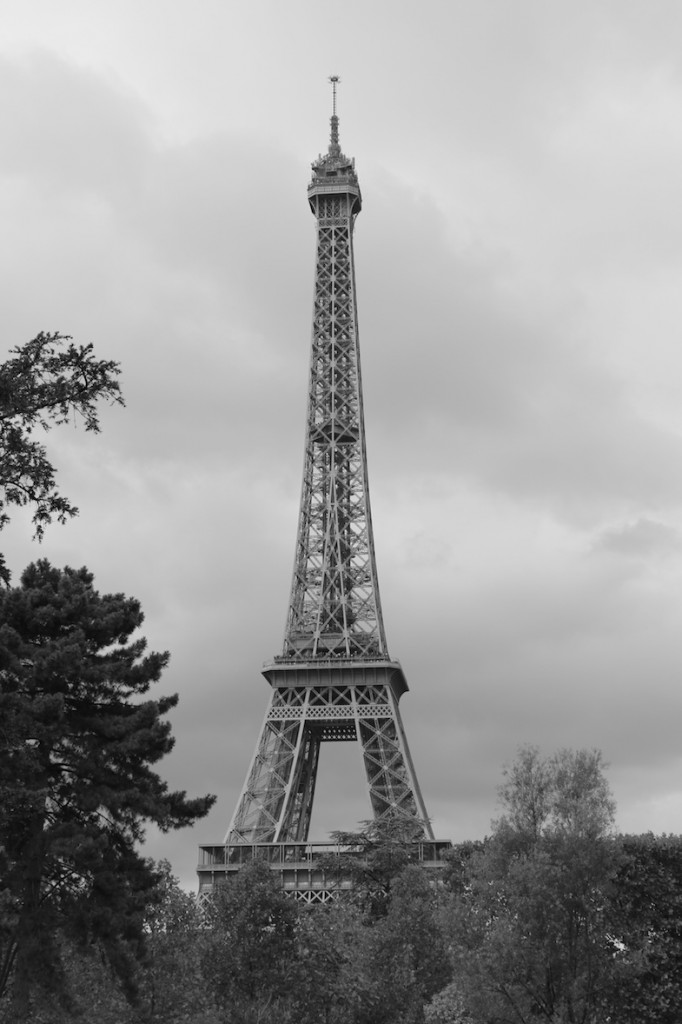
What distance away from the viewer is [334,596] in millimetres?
102938

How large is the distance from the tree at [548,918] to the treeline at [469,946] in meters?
0.04

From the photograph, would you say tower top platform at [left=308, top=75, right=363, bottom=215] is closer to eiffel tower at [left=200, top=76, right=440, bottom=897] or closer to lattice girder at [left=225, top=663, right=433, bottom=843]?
eiffel tower at [left=200, top=76, right=440, bottom=897]

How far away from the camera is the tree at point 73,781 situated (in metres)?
40.3

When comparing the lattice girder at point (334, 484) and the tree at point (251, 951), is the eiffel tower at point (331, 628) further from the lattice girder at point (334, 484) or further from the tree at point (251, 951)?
the tree at point (251, 951)

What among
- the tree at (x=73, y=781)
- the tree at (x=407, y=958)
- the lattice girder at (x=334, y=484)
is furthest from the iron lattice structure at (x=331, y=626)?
the tree at (x=73, y=781)

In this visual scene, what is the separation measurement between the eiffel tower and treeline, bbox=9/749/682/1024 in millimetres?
27873

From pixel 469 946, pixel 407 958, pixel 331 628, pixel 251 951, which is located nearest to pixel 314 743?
pixel 331 628

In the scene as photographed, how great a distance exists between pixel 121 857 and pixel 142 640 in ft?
25.3

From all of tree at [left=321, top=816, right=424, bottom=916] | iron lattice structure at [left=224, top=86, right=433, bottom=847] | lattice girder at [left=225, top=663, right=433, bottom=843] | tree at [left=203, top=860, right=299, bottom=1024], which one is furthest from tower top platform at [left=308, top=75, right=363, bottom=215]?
tree at [left=203, top=860, right=299, bottom=1024]

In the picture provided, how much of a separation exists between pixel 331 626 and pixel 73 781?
58.4 metres

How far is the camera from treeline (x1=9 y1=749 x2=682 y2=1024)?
38.8 metres

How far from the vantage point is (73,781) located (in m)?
43.4

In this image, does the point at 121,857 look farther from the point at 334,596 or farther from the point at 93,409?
the point at 334,596

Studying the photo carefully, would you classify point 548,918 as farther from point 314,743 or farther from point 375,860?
point 314,743
